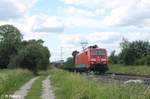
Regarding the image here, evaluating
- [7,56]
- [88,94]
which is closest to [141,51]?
[7,56]

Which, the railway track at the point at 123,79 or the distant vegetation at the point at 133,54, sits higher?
the distant vegetation at the point at 133,54

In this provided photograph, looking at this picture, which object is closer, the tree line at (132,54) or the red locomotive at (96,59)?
the red locomotive at (96,59)

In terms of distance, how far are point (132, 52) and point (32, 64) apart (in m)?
21.9

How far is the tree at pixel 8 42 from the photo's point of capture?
5694 inches

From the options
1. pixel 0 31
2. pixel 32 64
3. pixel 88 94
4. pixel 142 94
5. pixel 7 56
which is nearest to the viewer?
pixel 142 94

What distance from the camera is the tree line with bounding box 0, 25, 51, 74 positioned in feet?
359

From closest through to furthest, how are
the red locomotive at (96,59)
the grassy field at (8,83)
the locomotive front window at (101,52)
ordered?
the grassy field at (8,83)
the red locomotive at (96,59)
the locomotive front window at (101,52)

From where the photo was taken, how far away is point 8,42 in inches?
5925

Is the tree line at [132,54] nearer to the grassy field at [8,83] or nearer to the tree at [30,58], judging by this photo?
the tree at [30,58]

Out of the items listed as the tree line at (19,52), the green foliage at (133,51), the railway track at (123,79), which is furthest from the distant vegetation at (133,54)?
the railway track at (123,79)

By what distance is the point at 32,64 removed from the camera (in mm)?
108375

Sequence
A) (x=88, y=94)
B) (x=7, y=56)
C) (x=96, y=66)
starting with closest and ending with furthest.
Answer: (x=88, y=94) < (x=96, y=66) < (x=7, y=56)

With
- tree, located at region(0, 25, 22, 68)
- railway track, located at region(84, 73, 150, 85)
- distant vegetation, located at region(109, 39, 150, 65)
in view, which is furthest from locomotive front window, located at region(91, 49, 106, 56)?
tree, located at region(0, 25, 22, 68)

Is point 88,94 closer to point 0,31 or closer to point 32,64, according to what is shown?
point 32,64
